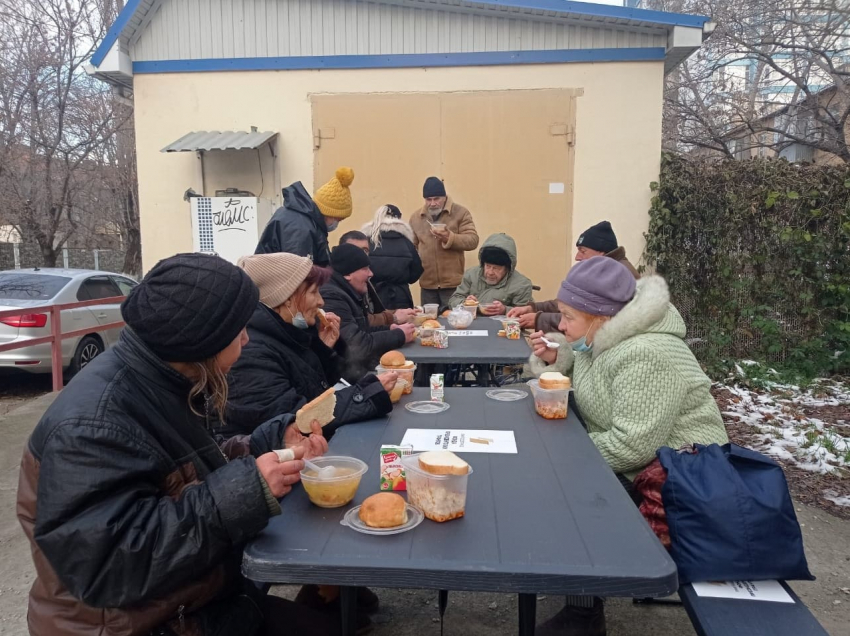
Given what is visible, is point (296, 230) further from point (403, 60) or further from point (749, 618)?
point (749, 618)

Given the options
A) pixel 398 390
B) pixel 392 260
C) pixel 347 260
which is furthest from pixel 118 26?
pixel 398 390

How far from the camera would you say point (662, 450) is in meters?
2.21

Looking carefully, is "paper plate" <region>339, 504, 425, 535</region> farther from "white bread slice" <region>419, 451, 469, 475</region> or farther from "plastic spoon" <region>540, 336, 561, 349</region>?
"plastic spoon" <region>540, 336, 561, 349</region>

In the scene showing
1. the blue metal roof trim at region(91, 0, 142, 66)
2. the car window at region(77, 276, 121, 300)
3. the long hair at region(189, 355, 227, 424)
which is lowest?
the car window at region(77, 276, 121, 300)

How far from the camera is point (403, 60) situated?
7.88 metres

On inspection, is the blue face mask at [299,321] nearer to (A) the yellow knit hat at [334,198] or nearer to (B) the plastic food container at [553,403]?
(B) the plastic food container at [553,403]

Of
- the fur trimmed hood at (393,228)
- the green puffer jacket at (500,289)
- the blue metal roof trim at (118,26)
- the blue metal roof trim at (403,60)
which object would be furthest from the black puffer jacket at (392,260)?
the blue metal roof trim at (118,26)

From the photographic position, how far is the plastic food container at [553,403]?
2.62 metres

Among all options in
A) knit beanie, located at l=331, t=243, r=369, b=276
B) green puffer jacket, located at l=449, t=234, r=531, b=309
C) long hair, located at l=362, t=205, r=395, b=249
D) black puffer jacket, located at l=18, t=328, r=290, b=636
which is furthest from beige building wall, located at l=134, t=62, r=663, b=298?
black puffer jacket, located at l=18, t=328, r=290, b=636

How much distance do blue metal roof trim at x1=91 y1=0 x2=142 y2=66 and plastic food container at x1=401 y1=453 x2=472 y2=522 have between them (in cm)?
796

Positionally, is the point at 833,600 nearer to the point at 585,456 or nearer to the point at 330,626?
the point at 585,456

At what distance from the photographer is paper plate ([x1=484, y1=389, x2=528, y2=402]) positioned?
9.76 feet

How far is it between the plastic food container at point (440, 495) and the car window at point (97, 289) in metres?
8.20

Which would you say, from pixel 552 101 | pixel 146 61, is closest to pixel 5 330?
pixel 146 61
